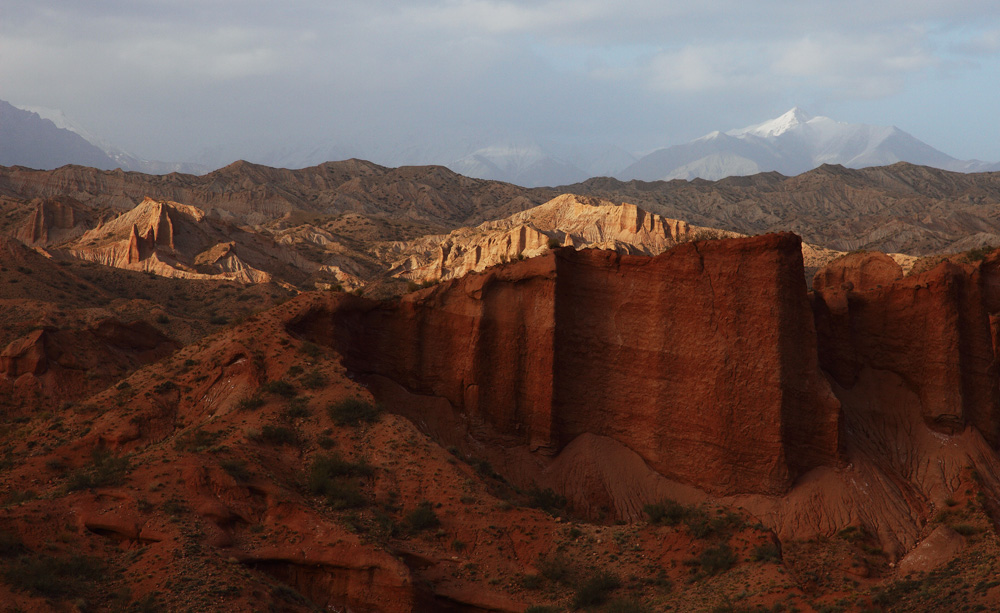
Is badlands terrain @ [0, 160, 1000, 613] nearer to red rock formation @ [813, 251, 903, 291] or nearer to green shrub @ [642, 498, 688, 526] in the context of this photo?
red rock formation @ [813, 251, 903, 291]

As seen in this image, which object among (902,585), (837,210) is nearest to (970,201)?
(837,210)

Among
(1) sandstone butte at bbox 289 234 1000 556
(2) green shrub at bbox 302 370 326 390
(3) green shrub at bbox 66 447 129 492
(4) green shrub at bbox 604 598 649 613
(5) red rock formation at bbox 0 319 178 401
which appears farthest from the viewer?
(5) red rock formation at bbox 0 319 178 401

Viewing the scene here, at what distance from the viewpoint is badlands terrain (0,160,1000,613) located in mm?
21875

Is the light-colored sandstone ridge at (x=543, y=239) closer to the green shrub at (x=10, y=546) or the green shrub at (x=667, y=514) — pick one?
the green shrub at (x=667, y=514)

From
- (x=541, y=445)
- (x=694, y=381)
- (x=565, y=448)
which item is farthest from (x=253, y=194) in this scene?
(x=694, y=381)

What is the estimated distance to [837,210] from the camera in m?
195

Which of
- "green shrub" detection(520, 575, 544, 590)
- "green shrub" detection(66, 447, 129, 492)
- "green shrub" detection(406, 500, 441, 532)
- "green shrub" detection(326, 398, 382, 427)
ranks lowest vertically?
"green shrub" detection(520, 575, 544, 590)

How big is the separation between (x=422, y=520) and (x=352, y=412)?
16.8 feet

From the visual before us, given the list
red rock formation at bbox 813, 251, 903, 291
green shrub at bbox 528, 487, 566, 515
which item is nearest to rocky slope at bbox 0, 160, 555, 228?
red rock formation at bbox 813, 251, 903, 291

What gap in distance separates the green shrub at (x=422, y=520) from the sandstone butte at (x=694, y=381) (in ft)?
24.2

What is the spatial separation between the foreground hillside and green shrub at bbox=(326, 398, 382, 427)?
0.05m

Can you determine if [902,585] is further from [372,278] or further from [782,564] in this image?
[372,278]

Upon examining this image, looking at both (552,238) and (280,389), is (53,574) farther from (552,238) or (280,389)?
(552,238)

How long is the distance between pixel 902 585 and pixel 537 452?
40.7 feet
